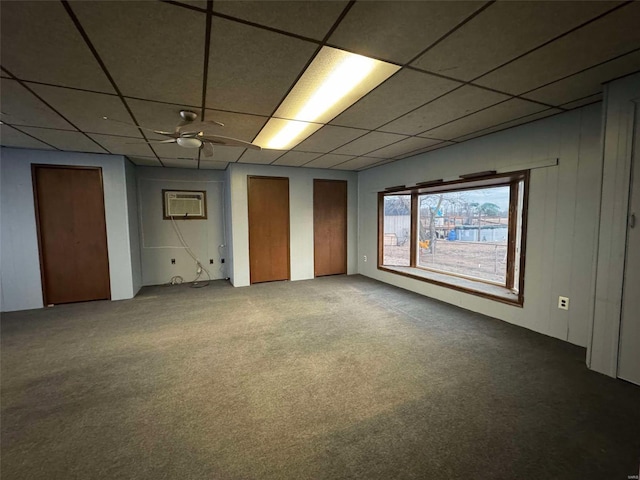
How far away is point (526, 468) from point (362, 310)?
8.78 ft

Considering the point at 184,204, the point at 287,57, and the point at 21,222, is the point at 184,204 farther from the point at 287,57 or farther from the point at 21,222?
the point at 287,57

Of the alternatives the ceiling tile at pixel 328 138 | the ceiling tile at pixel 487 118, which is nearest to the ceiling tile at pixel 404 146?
the ceiling tile at pixel 487 118

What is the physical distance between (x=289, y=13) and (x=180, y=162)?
4.57m

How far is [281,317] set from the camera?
3.91m

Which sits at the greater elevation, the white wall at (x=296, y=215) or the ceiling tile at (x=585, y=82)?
the ceiling tile at (x=585, y=82)

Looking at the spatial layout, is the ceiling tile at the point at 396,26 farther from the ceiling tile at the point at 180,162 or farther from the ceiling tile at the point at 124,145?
the ceiling tile at the point at 180,162

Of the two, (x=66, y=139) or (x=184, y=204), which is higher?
(x=66, y=139)

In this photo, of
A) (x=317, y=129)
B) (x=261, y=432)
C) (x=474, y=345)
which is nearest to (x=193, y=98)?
(x=317, y=129)

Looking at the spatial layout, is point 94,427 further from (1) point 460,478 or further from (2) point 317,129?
(2) point 317,129

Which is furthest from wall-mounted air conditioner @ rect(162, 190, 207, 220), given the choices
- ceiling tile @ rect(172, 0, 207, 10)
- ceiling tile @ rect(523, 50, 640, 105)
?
ceiling tile @ rect(523, 50, 640, 105)

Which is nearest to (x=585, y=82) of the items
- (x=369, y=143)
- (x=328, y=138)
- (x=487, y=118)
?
(x=487, y=118)

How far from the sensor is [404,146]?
4.32 m

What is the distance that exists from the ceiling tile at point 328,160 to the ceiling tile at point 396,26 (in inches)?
119

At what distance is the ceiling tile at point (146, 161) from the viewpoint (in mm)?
5000
